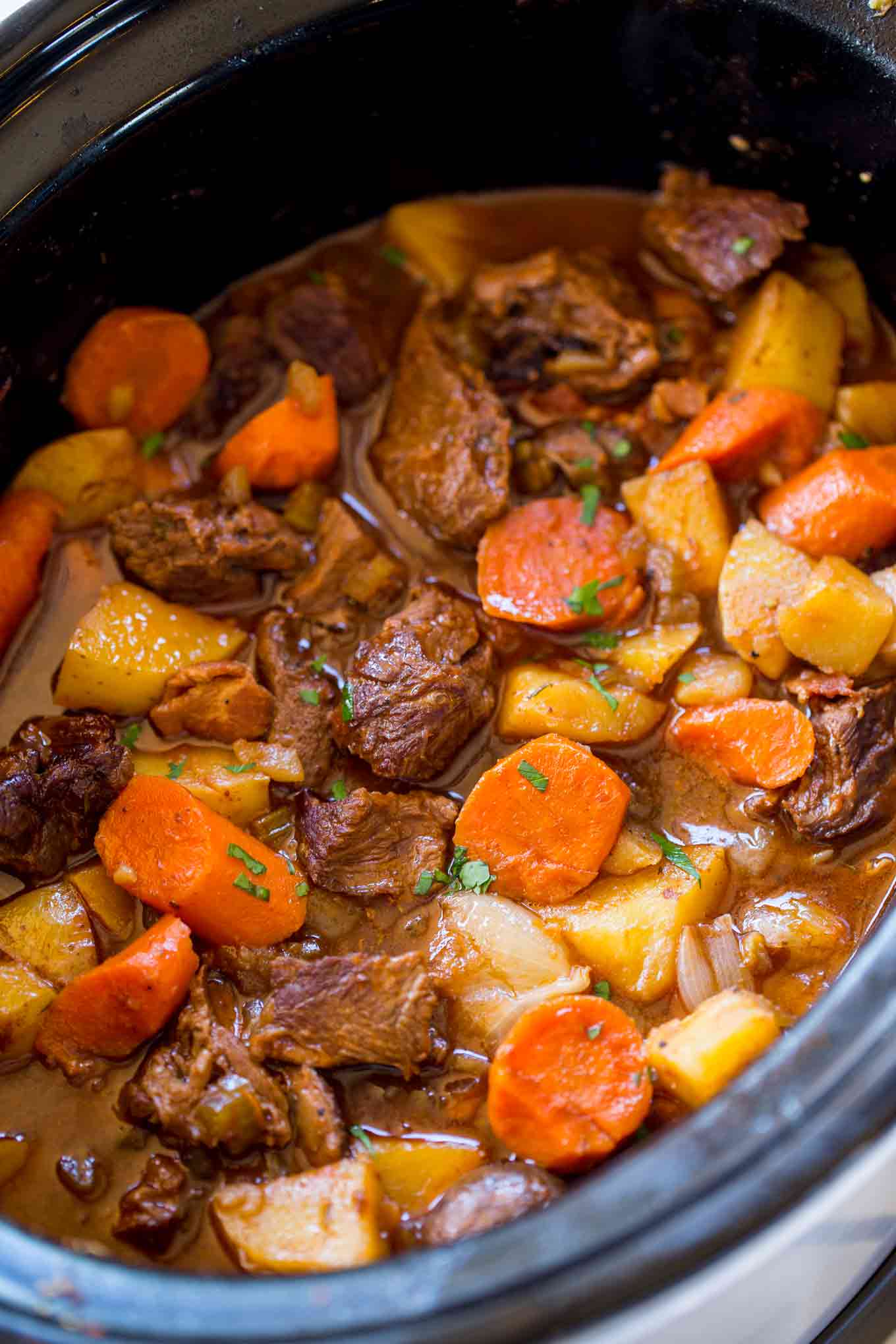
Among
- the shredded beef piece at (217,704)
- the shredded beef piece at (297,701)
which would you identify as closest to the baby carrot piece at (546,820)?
the shredded beef piece at (297,701)

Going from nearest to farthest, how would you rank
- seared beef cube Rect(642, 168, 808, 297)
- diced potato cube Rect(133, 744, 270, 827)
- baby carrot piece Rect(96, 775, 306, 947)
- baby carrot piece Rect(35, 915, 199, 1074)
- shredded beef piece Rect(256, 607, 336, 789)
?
baby carrot piece Rect(35, 915, 199, 1074) → baby carrot piece Rect(96, 775, 306, 947) → diced potato cube Rect(133, 744, 270, 827) → shredded beef piece Rect(256, 607, 336, 789) → seared beef cube Rect(642, 168, 808, 297)

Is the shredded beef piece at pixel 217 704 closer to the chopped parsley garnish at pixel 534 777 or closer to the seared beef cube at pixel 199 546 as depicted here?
the seared beef cube at pixel 199 546

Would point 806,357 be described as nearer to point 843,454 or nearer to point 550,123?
point 843,454

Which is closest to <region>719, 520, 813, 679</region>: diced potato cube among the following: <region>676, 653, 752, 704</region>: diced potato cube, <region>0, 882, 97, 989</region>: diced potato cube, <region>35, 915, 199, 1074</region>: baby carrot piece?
<region>676, 653, 752, 704</region>: diced potato cube

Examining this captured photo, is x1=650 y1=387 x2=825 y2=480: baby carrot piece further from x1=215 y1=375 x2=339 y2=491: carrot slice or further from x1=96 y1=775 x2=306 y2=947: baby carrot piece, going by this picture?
x1=96 y1=775 x2=306 y2=947: baby carrot piece

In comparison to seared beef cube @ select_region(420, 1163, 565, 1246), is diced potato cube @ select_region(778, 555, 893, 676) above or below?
below

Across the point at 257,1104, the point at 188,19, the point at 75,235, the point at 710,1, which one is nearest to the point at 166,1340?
the point at 257,1104
